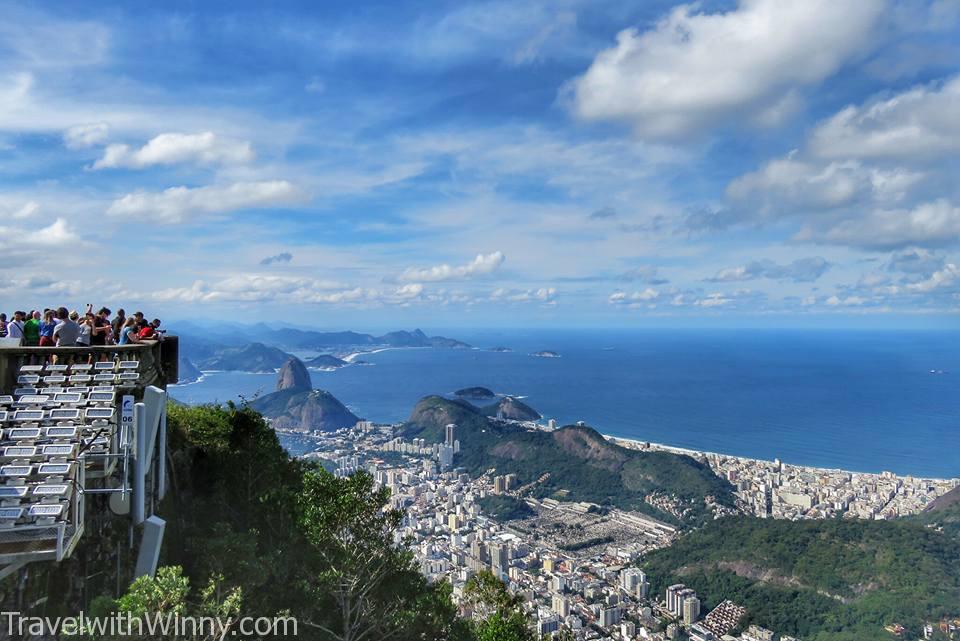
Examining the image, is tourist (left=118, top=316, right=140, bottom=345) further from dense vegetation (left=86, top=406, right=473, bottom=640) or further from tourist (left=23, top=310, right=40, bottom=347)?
dense vegetation (left=86, top=406, right=473, bottom=640)

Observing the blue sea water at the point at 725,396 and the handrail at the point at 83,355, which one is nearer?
the handrail at the point at 83,355

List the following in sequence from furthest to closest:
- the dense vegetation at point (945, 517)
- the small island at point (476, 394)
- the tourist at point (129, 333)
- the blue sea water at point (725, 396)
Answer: the small island at point (476, 394) → the blue sea water at point (725, 396) → the dense vegetation at point (945, 517) → the tourist at point (129, 333)

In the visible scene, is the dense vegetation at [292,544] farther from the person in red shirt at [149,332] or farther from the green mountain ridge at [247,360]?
the green mountain ridge at [247,360]

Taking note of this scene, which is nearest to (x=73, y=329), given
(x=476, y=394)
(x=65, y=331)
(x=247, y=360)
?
(x=65, y=331)

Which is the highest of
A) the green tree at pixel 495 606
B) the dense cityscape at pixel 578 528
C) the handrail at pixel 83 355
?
the handrail at pixel 83 355

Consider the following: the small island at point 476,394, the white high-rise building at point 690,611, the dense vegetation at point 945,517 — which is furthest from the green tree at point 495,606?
the small island at point 476,394

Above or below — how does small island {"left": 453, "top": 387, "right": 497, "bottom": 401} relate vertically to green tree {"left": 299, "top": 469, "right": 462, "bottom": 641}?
below

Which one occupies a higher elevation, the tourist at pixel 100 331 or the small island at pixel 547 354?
the tourist at pixel 100 331

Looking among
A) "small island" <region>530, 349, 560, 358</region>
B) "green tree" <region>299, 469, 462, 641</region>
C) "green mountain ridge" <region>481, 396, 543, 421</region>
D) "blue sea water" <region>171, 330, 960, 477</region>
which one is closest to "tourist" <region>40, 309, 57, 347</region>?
"green tree" <region>299, 469, 462, 641</region>
